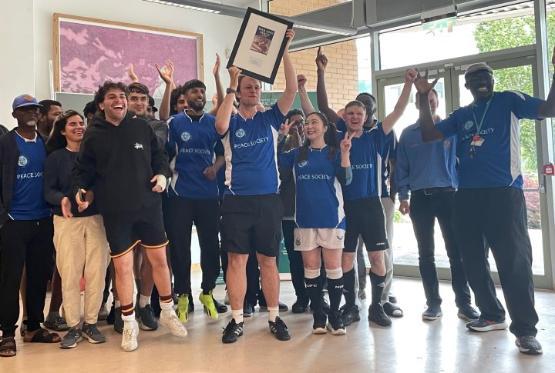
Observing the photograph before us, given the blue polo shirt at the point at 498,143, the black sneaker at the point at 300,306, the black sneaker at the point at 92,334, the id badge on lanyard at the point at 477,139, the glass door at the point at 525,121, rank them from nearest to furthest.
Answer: the blue polo shirt at the point at 498,143 → the id badge on lanyard at the point at 477,139 → the black sneaker at the point at 92,334 → the black sneaker at the point at 300,306 → the glass door at the point at 525,121

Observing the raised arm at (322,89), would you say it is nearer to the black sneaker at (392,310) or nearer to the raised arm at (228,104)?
the raised arm at (228,104)

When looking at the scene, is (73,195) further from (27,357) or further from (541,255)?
(541,255)

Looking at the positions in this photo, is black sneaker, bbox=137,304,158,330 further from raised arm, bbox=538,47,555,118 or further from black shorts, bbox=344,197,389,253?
raised arm, bbox=538,47,555,118

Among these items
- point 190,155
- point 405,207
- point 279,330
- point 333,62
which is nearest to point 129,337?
point 279,330

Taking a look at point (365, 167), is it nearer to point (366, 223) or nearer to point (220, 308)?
point (366, 223)

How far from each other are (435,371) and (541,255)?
3.11m

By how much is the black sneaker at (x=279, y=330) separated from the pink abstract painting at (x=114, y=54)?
4486 mm

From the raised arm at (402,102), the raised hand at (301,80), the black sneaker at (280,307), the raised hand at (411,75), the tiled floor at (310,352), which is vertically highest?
the raised hand at (301,80)

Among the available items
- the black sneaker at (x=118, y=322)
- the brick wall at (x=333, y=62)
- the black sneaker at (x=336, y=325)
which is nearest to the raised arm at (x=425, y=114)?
the black sneaker at (x=336, y=325)

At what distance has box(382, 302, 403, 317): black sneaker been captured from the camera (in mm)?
4434

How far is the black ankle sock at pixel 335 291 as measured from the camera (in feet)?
Result: 12.9

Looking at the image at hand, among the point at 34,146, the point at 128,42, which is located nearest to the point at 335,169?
the point at 34,146

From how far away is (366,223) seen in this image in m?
4.07

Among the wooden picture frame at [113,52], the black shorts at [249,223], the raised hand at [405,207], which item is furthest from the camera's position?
the wooden picture frame at [113,52]
